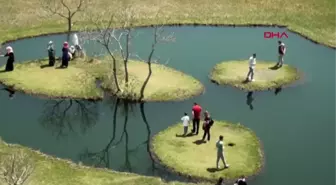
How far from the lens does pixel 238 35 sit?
63531 millimetres

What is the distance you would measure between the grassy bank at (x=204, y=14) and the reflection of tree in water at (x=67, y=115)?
54.0 ft

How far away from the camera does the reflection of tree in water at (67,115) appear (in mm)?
43344

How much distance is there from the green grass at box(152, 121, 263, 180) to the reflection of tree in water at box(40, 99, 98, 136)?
20.5 ft

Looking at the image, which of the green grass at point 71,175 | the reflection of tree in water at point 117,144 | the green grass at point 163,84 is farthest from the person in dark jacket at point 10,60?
the green grass at point 71,175

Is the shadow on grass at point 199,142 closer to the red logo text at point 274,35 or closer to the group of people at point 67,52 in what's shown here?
the group of people at point 67,52

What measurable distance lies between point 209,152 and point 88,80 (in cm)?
1520

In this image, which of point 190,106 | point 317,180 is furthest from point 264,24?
point 317,180

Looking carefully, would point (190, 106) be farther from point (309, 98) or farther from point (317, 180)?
point (317, 180)

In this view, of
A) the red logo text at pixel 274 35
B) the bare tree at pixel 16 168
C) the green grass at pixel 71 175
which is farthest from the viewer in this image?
the red logo text at pixel 274 35

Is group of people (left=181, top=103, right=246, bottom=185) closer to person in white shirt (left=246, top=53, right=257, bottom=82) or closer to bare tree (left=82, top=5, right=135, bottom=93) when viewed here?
person in white shirt (left=246, top=53, right=257, bottom=82)

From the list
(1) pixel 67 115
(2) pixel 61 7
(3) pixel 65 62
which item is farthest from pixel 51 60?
(2) pixel 61 7

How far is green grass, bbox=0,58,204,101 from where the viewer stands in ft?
156

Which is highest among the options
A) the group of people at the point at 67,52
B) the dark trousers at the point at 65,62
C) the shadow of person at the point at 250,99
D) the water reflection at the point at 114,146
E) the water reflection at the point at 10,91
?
the group of people at the point at 67,52

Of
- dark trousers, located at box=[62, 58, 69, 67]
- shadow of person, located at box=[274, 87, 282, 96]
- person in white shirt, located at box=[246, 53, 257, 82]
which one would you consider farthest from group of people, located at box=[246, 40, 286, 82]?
dark trousers, located at box=[62, 58, 69, 67]
